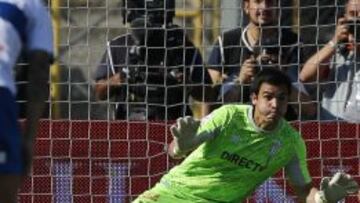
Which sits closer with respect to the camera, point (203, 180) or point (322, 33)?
point (203, 180)

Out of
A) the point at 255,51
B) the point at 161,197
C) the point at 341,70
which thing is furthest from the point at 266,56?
the point at 161,197

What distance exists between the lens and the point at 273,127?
7.08m

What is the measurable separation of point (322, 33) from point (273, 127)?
1614 millimetres

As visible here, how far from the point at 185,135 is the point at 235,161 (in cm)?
63

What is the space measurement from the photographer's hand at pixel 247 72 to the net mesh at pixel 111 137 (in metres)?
0.40

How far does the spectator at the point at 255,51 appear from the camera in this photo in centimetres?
825

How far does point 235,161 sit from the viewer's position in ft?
23.2

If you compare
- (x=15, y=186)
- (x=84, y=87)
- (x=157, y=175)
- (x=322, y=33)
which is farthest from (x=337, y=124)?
(x=15, y=186)

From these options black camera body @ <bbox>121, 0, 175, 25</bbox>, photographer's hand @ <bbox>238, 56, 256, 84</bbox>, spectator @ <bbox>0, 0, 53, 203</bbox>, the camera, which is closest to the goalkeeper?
photographer's hand @ <bbox>238, 56, 256, 84</bbox>

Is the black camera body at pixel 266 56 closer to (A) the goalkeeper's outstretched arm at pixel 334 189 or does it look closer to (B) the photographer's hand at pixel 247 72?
(B) the photographer's hand at pixel 247 72

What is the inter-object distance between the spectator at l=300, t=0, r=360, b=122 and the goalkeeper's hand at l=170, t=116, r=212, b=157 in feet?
5.99

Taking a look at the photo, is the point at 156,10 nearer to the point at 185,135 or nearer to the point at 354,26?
the point at 354,26

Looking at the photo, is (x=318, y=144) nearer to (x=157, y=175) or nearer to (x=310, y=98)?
(x=310, y=98)

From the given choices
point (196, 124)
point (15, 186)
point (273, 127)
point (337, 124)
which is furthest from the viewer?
point (337, 124)
